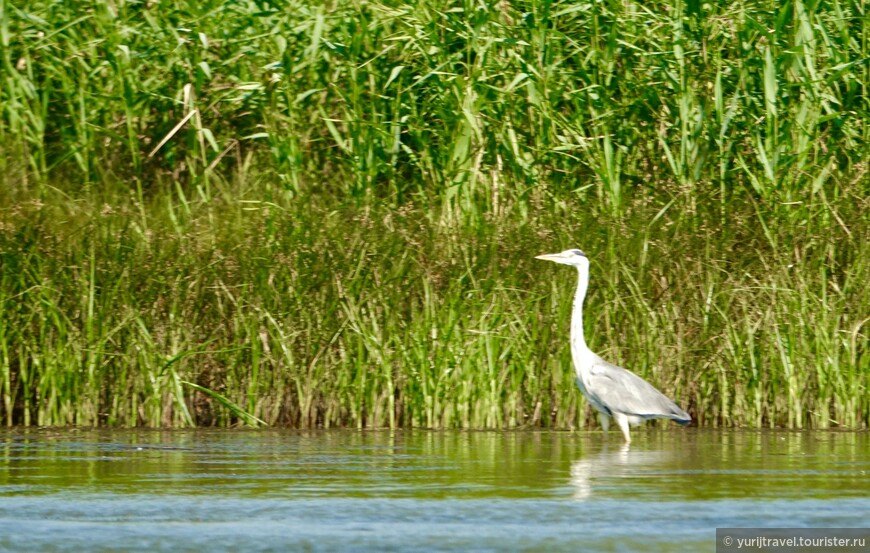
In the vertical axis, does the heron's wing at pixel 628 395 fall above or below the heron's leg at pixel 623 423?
above

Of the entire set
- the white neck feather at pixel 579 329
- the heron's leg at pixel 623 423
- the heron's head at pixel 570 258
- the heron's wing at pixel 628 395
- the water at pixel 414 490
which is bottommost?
the water at pixel 414 490

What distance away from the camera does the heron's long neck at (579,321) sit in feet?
25.0

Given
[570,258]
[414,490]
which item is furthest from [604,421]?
[414,490]

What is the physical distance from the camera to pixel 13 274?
8094 mm

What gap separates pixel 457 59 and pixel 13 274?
3.44 m

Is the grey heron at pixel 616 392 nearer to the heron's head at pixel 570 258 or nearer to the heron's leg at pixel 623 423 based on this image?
the heron's leg at pixel 623 423

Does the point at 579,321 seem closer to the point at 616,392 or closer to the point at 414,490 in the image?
the point at 616,392

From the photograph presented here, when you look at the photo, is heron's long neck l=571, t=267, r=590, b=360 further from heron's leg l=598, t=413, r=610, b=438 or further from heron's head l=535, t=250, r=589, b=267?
heron's leg l=598, t=413, r=610, b=438

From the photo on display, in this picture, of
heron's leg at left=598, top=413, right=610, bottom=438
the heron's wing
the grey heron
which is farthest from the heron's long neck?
heron's leg at left=598, top=413, right=610, bottom=438

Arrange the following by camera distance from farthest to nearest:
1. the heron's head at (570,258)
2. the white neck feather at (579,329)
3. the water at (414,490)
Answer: the heron's head at (570,258) → the white neck feather at (579,329) → the water at (414,490)

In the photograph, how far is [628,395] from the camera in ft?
24.3

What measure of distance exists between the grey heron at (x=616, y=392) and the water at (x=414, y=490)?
165 mm

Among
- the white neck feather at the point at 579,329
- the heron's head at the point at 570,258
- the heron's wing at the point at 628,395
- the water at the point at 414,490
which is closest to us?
the water at the point at 414,490

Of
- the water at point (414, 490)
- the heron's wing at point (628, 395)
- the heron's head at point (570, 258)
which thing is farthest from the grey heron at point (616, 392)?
the heron's head at point (570, 258)
